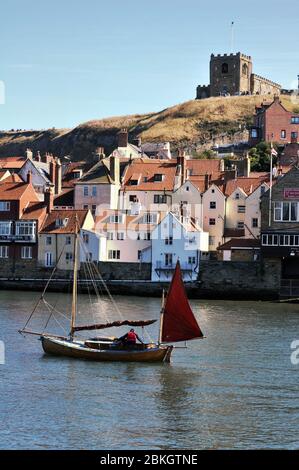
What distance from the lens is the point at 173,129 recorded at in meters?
172

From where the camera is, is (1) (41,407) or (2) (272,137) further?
(2) (272,137)

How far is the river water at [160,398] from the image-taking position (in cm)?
3616

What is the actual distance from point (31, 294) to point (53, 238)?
985 cm

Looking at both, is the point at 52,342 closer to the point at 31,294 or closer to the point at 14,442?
the point at 14,442

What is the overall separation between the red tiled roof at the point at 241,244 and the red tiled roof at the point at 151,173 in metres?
12.7

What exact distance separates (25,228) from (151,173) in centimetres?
1710

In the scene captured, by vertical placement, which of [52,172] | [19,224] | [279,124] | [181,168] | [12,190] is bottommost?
[19,224]

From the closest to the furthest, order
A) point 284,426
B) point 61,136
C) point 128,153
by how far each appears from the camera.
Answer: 1. point 284,426
2. point 128,153
3. point 61,136

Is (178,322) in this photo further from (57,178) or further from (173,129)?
(173,129)

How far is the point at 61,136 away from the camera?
19188 centimetres

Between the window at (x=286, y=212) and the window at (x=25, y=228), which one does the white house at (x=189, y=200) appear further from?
the window at (x=25, y=228)

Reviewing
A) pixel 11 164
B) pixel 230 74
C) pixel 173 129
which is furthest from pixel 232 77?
pixel 11 164

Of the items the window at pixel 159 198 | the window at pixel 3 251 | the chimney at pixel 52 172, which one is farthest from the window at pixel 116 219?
the chimney at pixel 52 172

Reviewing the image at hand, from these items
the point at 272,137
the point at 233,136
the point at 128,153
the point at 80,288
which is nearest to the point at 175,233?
the point at 80,288
